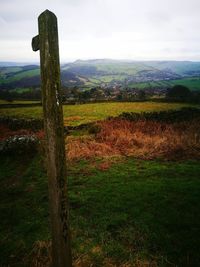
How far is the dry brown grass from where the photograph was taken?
1321cm

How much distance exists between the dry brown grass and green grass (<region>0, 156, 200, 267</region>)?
1.89 metres

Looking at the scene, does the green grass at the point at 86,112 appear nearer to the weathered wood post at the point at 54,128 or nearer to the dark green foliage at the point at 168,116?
the dark green foliage at the point at 168,116

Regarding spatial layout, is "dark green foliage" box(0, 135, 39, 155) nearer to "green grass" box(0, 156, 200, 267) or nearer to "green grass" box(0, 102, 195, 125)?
"green grass" box(0, 156, 200, 267)

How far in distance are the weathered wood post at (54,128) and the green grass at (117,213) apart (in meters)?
1.66

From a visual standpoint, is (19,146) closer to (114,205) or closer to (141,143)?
(141,143)

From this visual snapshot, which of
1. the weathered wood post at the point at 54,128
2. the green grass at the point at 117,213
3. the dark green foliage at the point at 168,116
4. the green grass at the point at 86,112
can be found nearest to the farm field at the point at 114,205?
the green grass at the point at 117,213

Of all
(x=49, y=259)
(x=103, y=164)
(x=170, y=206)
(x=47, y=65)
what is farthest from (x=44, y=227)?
(x=103, y=164)

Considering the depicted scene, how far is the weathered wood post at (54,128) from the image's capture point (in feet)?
10.5

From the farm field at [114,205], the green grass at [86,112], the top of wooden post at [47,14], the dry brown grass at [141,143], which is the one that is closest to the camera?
the top of wooden post at [47,14]

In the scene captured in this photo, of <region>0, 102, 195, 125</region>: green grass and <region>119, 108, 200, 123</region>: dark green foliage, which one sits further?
<region>0, 102, 195, 125</region>: green grass

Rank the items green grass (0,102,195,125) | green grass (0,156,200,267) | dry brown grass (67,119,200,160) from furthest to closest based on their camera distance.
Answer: green grass (0,102,195,125) → dry brown grass (67,119,200,160) → green grass (0,156,200,267)

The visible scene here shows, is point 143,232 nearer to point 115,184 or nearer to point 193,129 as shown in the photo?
point 115,184

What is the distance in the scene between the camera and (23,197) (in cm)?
849

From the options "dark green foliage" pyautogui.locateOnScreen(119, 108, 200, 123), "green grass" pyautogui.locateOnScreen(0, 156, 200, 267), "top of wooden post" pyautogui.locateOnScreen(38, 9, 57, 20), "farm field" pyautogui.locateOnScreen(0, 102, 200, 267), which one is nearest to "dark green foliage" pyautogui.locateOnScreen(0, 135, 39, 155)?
"farm field" pyautogui.locateOnScreen(0, 102, 200, 267)
